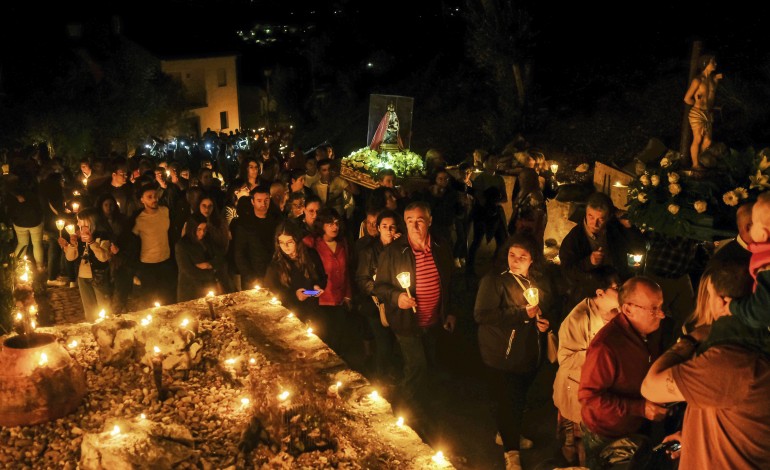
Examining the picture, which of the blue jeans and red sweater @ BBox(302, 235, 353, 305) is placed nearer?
red sweater @ BBox(302, 235, 353, 305)

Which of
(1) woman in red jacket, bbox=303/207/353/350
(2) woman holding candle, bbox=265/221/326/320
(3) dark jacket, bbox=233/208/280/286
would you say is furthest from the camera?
(3) dark jacket, bbox=233/208/280/286

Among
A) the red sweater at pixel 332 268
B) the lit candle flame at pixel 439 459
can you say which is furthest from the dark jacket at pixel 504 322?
the red sweater at pixel 332 268

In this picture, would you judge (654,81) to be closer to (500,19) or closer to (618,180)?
(500,19)

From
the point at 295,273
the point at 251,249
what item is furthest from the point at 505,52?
the point at 295,273

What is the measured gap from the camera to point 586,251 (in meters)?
6.16

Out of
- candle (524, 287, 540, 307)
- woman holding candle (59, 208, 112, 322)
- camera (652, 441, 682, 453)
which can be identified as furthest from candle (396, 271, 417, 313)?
woman holding candle (59, 208, 112, 322)

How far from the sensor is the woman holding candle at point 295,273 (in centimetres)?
635

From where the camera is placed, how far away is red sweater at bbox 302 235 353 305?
661 cm

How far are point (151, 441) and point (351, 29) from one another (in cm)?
3132

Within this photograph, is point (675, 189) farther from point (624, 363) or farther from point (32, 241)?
point (32, 241)

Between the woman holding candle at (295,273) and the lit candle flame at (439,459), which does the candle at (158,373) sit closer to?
the woman holding candle at (295,273)

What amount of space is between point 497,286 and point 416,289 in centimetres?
93

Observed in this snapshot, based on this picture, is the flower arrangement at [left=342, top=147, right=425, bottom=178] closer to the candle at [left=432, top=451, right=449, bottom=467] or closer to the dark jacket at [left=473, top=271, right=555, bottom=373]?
the dark jacket at [left=473, top=271, right=555, bottom=373]

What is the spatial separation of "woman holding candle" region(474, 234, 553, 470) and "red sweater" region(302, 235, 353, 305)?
181 cm
